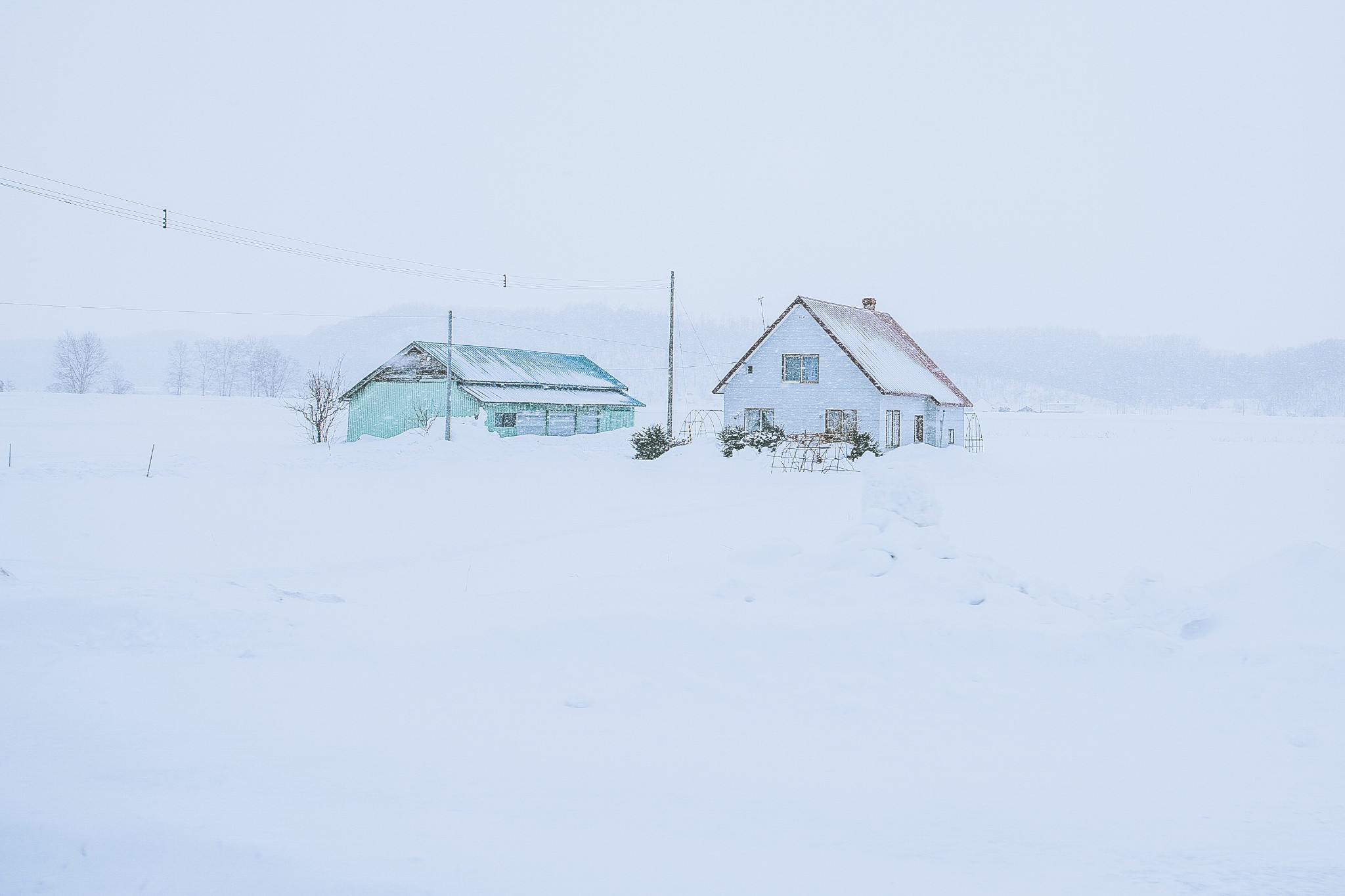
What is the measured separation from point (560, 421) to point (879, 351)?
15484 millimetres

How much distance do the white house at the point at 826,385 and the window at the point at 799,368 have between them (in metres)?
0.03

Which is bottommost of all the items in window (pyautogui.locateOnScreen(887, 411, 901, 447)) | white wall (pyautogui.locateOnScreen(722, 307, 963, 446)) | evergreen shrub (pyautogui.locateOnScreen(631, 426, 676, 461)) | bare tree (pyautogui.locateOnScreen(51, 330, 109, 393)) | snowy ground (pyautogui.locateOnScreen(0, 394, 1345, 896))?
snowy ground (pyautogui.locateOnScreen(0, 394, 1345, 896))

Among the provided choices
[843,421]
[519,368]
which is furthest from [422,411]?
[843,421]

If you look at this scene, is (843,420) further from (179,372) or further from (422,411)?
(179,372)

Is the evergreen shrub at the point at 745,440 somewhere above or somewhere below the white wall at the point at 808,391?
below

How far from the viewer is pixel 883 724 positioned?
20.9 feet

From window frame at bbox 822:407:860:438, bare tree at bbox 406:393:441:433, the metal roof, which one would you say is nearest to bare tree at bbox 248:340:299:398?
the metal roof

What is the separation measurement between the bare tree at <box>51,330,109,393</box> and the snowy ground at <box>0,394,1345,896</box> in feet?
348

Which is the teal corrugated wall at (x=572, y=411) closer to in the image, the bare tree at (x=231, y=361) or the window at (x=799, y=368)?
the window at (x=799, y=368)

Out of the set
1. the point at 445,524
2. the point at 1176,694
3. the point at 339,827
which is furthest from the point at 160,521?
the point at 1176,694

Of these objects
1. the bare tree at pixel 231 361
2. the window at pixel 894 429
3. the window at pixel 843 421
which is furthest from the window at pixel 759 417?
the bare tree at pixel 231 361

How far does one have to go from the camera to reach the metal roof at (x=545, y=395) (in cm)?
3781

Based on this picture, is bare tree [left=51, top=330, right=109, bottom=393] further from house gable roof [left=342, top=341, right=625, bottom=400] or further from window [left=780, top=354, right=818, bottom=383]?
window [left=780, top=354, right=818, bottom=383]

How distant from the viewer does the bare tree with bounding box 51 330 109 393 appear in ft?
332
